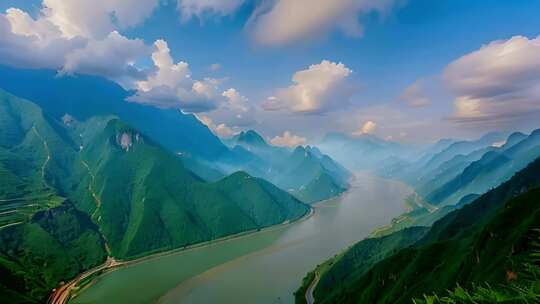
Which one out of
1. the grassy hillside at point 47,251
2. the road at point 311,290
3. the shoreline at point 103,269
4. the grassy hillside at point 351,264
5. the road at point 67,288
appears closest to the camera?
the grassy hillside at point 47,251

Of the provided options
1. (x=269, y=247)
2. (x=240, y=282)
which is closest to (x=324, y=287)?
(x=240, y=282)

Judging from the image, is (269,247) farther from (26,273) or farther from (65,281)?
(26,273)

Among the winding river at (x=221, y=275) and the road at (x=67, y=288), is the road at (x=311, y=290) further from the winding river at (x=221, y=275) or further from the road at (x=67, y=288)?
the road at (x=67, y=288)

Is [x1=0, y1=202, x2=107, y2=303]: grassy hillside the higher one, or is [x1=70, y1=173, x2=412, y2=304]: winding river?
[x1=0, y1=202, x2=107, y2=303]: grassy hillside

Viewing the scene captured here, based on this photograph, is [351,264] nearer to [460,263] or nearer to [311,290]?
[311,290]

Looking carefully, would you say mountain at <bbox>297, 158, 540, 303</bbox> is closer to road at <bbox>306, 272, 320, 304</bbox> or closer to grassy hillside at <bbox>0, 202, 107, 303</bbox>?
road at <bbox>306, 272, 320, 304</bbox>

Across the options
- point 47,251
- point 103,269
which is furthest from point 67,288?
point 47,251

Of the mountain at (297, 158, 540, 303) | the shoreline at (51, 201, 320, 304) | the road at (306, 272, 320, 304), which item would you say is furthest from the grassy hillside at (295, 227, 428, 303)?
the shoreline at (51, 201, 320, 304)

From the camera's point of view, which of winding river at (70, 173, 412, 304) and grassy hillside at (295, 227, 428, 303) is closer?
grassy hillside at (295, 227, 428, 303)

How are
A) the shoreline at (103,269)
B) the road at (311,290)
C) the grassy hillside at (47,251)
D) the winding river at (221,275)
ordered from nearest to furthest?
1. the grassy hillside at (47,251)
2. the road at (311,290)
3. the winding river at (221,275)
4. the shoreline at (103,269)

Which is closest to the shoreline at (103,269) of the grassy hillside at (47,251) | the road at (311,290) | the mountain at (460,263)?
the grassy hillside at (47,251)

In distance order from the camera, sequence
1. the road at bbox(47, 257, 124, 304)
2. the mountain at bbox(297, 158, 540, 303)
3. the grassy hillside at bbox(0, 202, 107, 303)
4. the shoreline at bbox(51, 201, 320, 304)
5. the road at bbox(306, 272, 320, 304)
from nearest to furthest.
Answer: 1. the mountain at bbox(297, 158, 540, 303)
2. the grassy hillside at bbox(0, 202, 107, 303)
3. the road at bbox(306, 272, 320, 304)
4. the road at bbox(47, 257, 124, 304)
5. the shoreline at bbox(51, 201, 320, 304)
